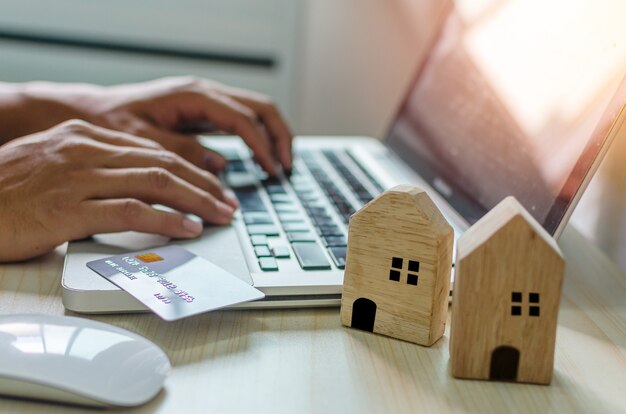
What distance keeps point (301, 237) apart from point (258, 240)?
4 cm

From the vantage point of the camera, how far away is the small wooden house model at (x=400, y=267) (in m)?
0.52

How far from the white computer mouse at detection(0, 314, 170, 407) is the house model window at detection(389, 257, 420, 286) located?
168 millimetres

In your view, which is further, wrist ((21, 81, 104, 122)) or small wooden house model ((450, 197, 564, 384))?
wrist ((21, 81, 104, 122))

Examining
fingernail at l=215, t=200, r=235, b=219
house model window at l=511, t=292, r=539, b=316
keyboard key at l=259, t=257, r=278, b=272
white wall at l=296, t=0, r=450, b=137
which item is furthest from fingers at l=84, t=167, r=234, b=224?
white wall at l=296, t=0, r=450, b=137

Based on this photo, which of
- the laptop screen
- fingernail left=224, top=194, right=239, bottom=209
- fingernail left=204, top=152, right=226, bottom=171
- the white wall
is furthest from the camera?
the white wall

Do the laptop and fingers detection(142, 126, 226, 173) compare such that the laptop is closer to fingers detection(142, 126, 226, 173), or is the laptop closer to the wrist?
fingers detection(142, 126, 226, 173)

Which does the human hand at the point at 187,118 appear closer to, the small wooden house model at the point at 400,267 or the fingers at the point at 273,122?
the fingers at the point at 273,122

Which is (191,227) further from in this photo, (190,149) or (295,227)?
(190,149)

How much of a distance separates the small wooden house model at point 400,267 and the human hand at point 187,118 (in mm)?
380

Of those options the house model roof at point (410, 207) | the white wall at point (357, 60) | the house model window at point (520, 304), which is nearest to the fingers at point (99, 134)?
the house model roof at point (410, 207)

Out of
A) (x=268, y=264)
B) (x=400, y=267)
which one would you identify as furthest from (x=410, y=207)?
(x=268, y=264)

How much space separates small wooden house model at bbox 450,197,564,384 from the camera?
1.55ft

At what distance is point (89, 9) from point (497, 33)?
928mm

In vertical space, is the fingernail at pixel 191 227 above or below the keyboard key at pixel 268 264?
above
